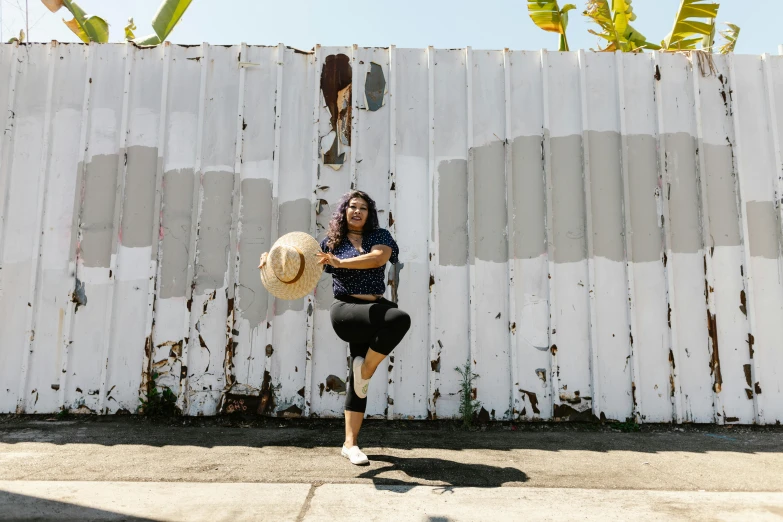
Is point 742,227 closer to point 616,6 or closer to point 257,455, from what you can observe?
point 616,6

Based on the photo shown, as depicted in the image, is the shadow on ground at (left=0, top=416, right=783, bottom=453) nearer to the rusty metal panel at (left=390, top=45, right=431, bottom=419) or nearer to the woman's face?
the rusty metal panel at (left=390, top=45, right=431, bottom=419)

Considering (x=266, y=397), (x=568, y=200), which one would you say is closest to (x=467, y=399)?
(x=266, y=397)

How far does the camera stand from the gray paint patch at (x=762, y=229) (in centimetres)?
432

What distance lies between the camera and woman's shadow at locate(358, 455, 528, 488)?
106 inches

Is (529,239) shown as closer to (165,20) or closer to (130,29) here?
(165,20)

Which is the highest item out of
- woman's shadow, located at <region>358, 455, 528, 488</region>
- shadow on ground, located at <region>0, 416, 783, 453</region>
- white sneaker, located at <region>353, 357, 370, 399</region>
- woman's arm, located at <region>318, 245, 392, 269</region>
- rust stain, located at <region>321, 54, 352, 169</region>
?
rust stain, located at <region>321, 54, 352, 169</region>

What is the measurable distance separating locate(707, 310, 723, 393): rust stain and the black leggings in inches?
120

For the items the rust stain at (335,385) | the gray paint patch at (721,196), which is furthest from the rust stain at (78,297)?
the gray paint patch at (721,196)

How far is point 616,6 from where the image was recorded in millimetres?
5594

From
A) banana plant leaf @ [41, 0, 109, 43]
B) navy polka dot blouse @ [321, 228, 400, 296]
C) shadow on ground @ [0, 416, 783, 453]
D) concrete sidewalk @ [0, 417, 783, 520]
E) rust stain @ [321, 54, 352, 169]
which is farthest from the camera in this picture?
banana plant leaf @ [41, 0, 109, 43]

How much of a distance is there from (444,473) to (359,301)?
1.21 m

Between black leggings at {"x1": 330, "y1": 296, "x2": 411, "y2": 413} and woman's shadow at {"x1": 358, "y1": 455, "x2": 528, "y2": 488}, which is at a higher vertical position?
black leggings at {"x1": 330, "y1": 296, "x2": 411, "y2": 413}

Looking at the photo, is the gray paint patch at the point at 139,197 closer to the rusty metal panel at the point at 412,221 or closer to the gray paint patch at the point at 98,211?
the gray paint patch at the point at 98,211

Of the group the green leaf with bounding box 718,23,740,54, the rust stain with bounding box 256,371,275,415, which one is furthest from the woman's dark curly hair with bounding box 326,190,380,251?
the green leaf with bounding box 718,23,740,54
